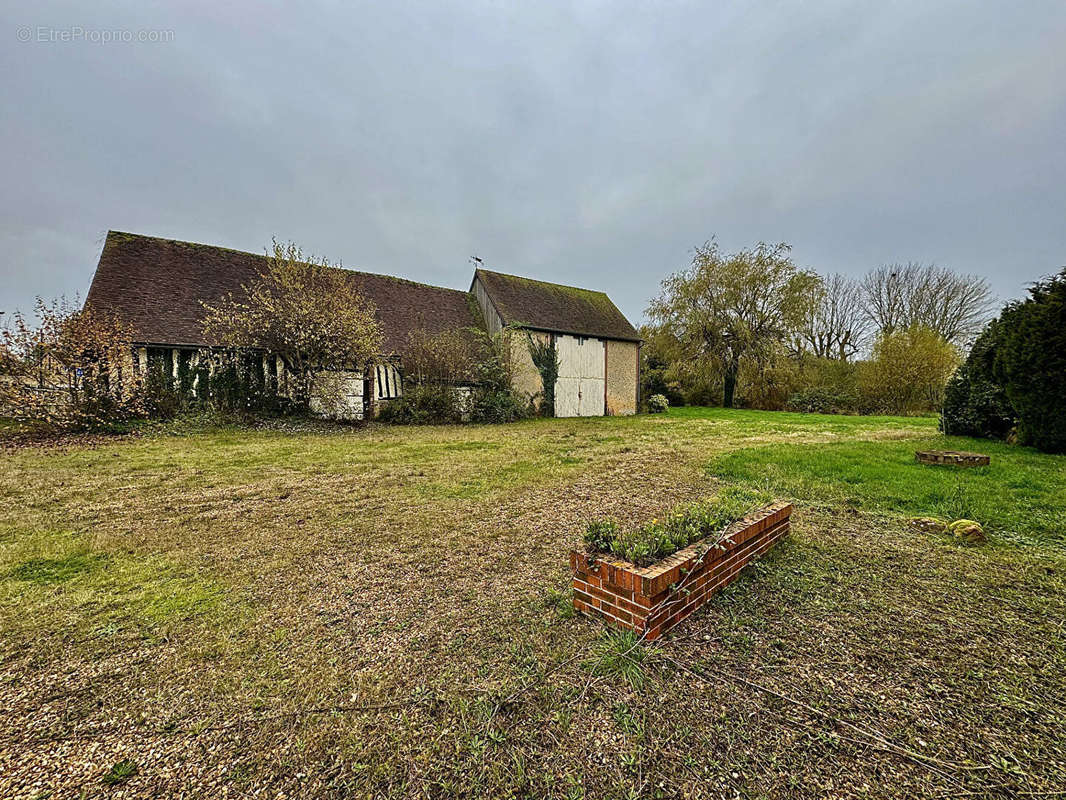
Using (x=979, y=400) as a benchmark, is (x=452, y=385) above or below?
above

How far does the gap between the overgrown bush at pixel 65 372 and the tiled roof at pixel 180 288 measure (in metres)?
1.14

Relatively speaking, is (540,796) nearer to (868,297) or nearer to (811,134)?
(811,134)

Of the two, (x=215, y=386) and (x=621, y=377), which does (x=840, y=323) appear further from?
(x=215, y=386)

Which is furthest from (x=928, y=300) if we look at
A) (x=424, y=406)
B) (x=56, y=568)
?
(x=56, y=568)

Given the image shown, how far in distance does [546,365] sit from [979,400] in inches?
499

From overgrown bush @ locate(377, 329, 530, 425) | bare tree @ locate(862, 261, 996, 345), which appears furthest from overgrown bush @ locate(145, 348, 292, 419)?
bare tree @ locate(862, 261, 996, 345)

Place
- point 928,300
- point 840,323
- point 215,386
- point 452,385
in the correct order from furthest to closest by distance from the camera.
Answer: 1. point 840,323
2. point 928,300
3. point 452,385
4. point 215,386

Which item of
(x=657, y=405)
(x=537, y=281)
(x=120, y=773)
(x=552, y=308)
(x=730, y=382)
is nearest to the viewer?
(x=120, y=773)

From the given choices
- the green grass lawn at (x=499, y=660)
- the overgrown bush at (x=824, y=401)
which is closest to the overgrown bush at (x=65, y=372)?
the green grass lawn at (x=499, y=660)

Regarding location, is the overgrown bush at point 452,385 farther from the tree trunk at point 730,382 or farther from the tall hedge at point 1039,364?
the tree trunk at point 730,382

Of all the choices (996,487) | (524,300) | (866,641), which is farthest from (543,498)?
(524,300)

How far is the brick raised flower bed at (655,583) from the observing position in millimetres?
2172

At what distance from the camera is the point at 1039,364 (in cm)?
631

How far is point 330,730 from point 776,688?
6.42 feet
